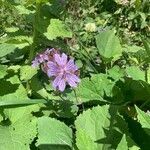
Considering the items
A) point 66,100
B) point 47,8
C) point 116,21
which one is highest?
point 47,8

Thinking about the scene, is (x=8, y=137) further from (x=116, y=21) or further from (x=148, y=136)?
(x=116, y=21)

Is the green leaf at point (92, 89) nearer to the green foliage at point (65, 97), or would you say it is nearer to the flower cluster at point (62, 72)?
the green foliage at point (65, 97)

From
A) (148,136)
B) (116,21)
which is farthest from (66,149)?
(116,21)

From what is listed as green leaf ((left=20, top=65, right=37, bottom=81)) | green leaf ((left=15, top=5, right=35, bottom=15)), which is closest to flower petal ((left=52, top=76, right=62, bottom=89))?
Answer: green leaf ((left=20, top=65, right=37, bottom=81))

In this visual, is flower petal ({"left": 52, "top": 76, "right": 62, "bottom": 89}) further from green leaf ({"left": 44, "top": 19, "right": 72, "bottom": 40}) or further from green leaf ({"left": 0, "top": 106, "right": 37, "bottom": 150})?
green leaf ({"left": 44, "top": 19, "right": 72, "bottom": 40})

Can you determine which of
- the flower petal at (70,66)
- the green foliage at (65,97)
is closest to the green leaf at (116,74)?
the green foliage at (65,97)

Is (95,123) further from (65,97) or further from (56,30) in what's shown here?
(56,30)
